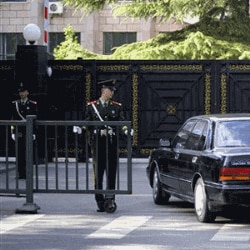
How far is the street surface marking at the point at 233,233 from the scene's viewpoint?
13.9m

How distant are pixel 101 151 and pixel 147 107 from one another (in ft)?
39.7

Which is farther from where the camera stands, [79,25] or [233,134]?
[79,25]

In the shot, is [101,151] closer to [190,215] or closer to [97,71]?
[190,215]

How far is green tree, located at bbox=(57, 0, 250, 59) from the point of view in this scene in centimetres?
3325

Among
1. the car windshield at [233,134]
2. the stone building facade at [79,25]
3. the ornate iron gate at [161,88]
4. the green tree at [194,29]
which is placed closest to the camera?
the car windshield at [233,134]

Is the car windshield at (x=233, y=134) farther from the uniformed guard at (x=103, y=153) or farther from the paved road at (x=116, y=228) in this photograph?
the uniformed guard at (x=103, y=153)

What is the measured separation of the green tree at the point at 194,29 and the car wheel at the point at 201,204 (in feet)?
57.4

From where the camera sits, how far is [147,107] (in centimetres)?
2897

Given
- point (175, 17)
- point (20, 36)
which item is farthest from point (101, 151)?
point (20, 36)

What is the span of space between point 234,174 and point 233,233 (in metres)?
0.88

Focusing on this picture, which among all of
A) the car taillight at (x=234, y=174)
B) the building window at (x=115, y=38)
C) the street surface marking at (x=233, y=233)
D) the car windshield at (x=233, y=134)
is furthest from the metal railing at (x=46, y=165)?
the building window at (x=115, y=38)

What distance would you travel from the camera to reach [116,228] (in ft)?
49.1

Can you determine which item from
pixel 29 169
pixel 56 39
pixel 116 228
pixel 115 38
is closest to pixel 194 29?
pixel 115 38

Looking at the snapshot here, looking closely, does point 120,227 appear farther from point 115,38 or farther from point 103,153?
point 115,38
